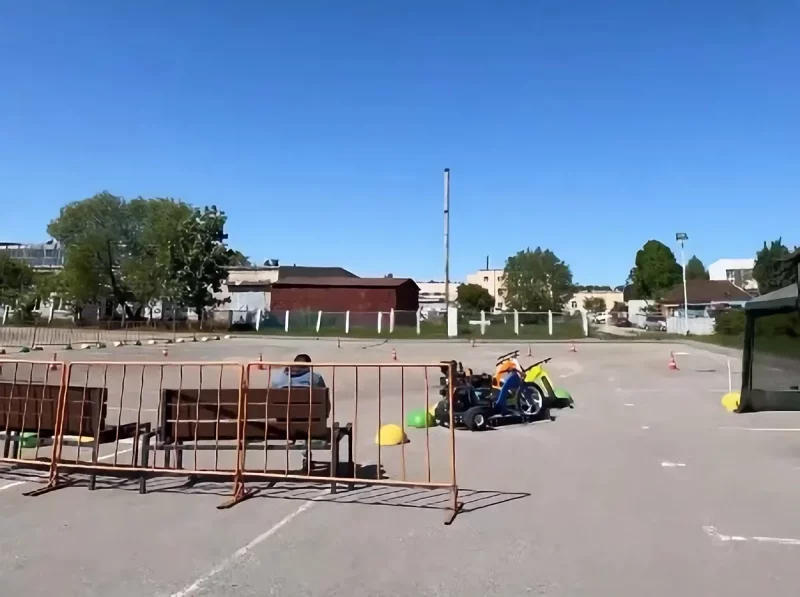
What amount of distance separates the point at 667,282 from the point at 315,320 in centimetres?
6443

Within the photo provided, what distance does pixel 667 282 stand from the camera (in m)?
102

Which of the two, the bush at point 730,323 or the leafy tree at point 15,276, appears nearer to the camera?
the bush at point 730,323

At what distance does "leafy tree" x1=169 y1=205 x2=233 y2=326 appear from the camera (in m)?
60.8

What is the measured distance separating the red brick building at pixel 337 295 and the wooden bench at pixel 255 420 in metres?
58.3

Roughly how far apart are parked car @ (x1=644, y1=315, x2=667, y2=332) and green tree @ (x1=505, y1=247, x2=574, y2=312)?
96.9 feet

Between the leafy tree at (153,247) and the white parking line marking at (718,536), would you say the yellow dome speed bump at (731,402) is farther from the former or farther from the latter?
the leafy tree at (153,247)

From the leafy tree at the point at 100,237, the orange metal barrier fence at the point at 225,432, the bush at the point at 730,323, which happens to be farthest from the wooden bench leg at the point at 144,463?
the leafy tree at the point at 100,237

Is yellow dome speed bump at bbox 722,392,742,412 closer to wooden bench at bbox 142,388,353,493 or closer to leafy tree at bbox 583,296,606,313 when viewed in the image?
wooden bench at bbox 142,388,353,493

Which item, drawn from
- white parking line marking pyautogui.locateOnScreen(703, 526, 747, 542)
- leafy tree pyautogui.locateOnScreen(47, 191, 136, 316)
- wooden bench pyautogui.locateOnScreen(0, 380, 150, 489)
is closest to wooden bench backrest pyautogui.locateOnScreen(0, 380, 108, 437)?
wooden bench pyautogui.locateOnScreen(0, 380, 150, 489)

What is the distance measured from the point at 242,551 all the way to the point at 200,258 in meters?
57.7

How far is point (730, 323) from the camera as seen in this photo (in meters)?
47.2

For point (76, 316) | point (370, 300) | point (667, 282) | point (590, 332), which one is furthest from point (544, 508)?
point (667, 282)

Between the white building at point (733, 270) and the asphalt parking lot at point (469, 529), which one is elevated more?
the white building at point (733, 270)

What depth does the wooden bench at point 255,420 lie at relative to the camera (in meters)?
8.16
